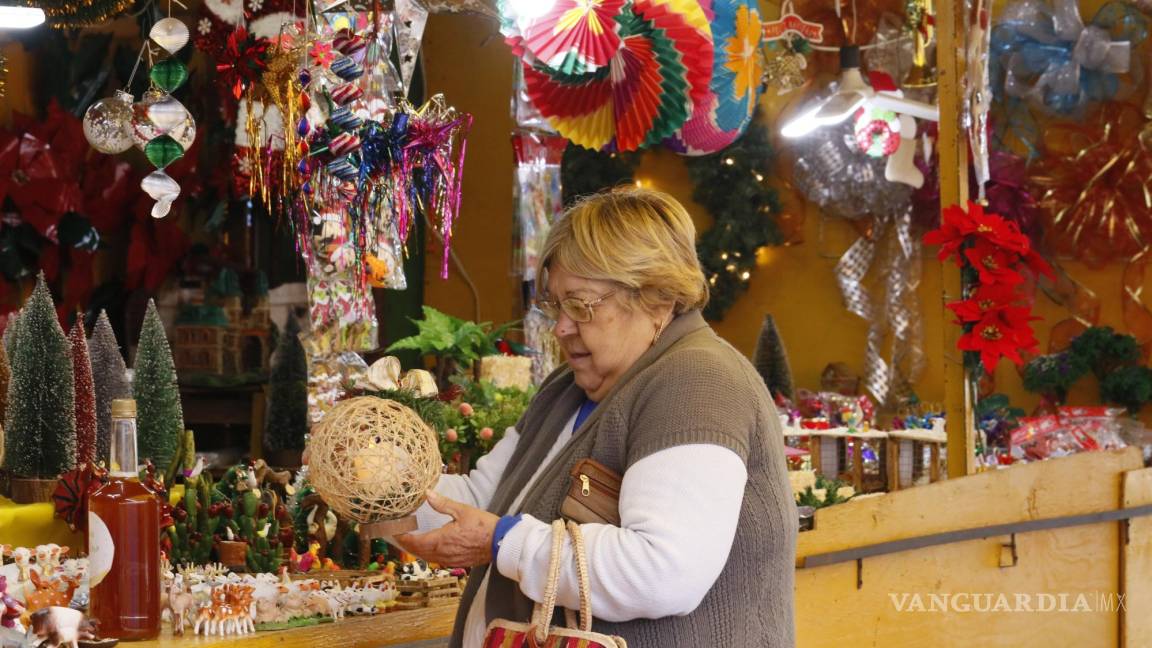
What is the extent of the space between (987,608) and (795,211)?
12.0ft

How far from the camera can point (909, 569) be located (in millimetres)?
3240

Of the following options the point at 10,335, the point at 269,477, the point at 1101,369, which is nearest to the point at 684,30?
the point at 269,477

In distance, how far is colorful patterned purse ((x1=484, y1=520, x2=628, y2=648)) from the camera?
1.63 metres

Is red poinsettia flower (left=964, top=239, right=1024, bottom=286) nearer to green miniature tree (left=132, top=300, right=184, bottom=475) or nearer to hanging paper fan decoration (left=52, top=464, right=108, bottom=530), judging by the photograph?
green miniature tree (left=132, top=300, right=184, bottom=475)

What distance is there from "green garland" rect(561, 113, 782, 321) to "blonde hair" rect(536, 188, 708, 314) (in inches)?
181

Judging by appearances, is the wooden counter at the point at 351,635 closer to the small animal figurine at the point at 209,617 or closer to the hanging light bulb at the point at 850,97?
the small animal figurine at the point at 209,617

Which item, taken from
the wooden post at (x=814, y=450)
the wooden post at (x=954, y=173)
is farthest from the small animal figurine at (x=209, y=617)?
the wooden post at (x=814, y=450)

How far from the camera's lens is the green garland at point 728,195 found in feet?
21.2

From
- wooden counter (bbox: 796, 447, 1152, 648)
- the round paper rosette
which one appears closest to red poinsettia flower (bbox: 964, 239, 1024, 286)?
wooden counter (bbox: 796, 447, 1152, 648)

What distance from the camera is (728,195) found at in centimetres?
657

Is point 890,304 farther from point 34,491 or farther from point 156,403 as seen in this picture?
point 34,491

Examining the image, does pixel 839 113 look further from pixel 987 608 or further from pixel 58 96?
pixel 58 96

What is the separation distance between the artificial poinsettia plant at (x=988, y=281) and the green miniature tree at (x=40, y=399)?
2.08 m

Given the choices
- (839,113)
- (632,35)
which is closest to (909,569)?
(632,35)
